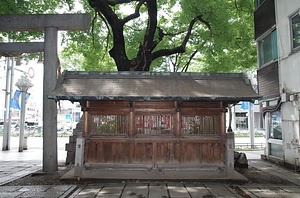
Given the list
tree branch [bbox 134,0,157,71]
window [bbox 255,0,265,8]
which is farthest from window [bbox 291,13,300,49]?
tree branch [bbox 134,0,157,71]

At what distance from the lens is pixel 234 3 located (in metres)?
16.1

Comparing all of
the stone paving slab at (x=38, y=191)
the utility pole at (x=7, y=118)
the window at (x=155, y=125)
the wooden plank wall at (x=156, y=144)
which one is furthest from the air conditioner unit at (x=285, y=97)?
the utility pole at (x=7, y=118)

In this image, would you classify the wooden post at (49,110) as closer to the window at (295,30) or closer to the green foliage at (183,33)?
the green foliage at (183,33)

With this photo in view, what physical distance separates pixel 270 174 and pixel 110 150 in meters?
6.28

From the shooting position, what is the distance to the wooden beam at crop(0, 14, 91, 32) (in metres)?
10.2

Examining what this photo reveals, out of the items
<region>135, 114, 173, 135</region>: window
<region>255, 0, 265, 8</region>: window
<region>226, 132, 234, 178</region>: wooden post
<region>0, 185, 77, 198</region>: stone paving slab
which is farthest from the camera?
<region>255, 0, 265, 8</region>: window

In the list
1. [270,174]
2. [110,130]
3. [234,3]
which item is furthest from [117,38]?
[270,174]

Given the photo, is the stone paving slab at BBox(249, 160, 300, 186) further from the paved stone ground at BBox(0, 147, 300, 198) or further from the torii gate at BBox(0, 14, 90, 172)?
the torii gate at BBox(0, 14, 90, 172)

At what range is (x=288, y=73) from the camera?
1180cm

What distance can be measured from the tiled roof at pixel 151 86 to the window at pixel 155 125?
3.31 feet

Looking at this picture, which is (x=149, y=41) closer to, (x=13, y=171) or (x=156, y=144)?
(x=156, y=144)

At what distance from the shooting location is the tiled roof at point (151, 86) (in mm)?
8508

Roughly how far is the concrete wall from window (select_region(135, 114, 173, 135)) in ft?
19.0

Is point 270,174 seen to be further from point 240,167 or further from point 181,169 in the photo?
point 181,169
